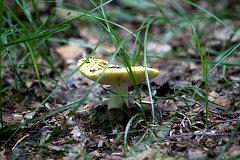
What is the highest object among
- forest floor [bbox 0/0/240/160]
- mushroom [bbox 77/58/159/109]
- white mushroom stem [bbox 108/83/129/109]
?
mushroom [bbox 77/58/159/109]

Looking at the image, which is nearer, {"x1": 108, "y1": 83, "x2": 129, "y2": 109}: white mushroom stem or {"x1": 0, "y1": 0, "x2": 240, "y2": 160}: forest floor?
{"x1": 0, "y1": 0, "x2": 240, "y2": 160}: forest floor

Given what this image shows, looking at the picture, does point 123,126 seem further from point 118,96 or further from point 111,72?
point 111,72

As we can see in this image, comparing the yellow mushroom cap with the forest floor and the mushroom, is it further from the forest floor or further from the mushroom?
the forest floor

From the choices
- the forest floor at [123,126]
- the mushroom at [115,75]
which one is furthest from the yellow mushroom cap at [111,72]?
the forest floor at [123,126]

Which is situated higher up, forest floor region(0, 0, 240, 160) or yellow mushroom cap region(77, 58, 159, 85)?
yellow mushroom cap region(77, 58, 159, 85)

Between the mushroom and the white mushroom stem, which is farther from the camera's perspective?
the white mushroom stem

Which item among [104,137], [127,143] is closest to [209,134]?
[127,143]

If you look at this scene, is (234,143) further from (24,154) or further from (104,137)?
(24,154)

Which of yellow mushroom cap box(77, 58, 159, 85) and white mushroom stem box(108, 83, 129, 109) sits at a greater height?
yellow mushroom cap box(77, 58, 159, 85)

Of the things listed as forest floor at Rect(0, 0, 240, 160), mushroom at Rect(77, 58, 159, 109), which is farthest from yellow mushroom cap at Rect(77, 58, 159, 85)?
forest floor at Rect(0, 0, 240, 160)

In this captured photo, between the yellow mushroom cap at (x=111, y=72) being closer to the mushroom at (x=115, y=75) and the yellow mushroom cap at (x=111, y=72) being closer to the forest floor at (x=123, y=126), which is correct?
the mushroom at (x=115, y=75)
